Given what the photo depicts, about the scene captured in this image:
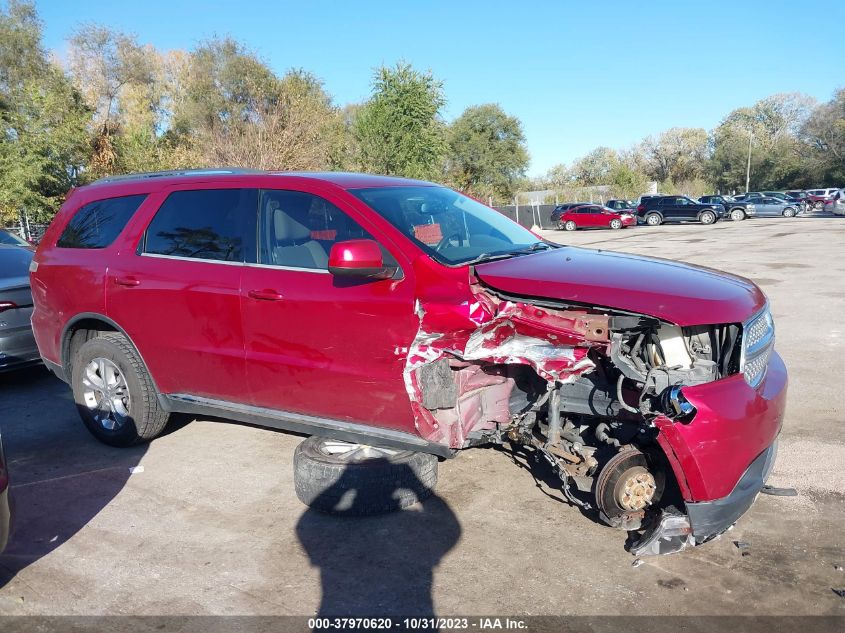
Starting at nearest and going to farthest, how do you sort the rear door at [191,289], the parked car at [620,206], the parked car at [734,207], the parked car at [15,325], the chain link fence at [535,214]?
the rear door at [191,289] → the parked car at [15,325] → the parked car at [734,207] → the parked car at [620,206] → the chain link fence at [535,214]

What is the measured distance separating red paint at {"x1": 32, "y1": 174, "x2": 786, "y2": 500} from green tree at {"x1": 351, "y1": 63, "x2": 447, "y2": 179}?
1949 cm

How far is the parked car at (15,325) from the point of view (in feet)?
20.9

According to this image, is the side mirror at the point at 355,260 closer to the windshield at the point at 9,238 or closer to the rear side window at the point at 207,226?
the rear side window at the point at 207,226

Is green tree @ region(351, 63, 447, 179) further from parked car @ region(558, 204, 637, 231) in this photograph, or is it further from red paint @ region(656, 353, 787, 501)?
red paint @ region(656, 353, 787, 501)

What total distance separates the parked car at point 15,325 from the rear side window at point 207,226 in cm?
268

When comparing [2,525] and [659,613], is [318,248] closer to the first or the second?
[2,525]

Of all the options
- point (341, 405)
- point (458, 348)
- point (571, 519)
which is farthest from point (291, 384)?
point (571, 519)

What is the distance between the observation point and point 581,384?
12.1 ft

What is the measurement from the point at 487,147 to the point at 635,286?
177ft

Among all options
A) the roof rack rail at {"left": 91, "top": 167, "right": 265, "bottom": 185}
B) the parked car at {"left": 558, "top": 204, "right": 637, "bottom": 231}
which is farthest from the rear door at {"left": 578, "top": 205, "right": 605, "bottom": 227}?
the roof rack rail at {"left": 91, "top": 167, "right": 265, "bottom": 185}

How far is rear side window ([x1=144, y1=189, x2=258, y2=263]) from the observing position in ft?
13.9

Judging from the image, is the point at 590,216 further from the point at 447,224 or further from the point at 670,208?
the point at 447,224

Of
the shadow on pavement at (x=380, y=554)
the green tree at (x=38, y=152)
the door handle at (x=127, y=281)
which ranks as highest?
the green tree at (x=38, y=152)

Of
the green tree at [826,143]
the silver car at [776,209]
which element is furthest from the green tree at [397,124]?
the green tree at [826,143]
